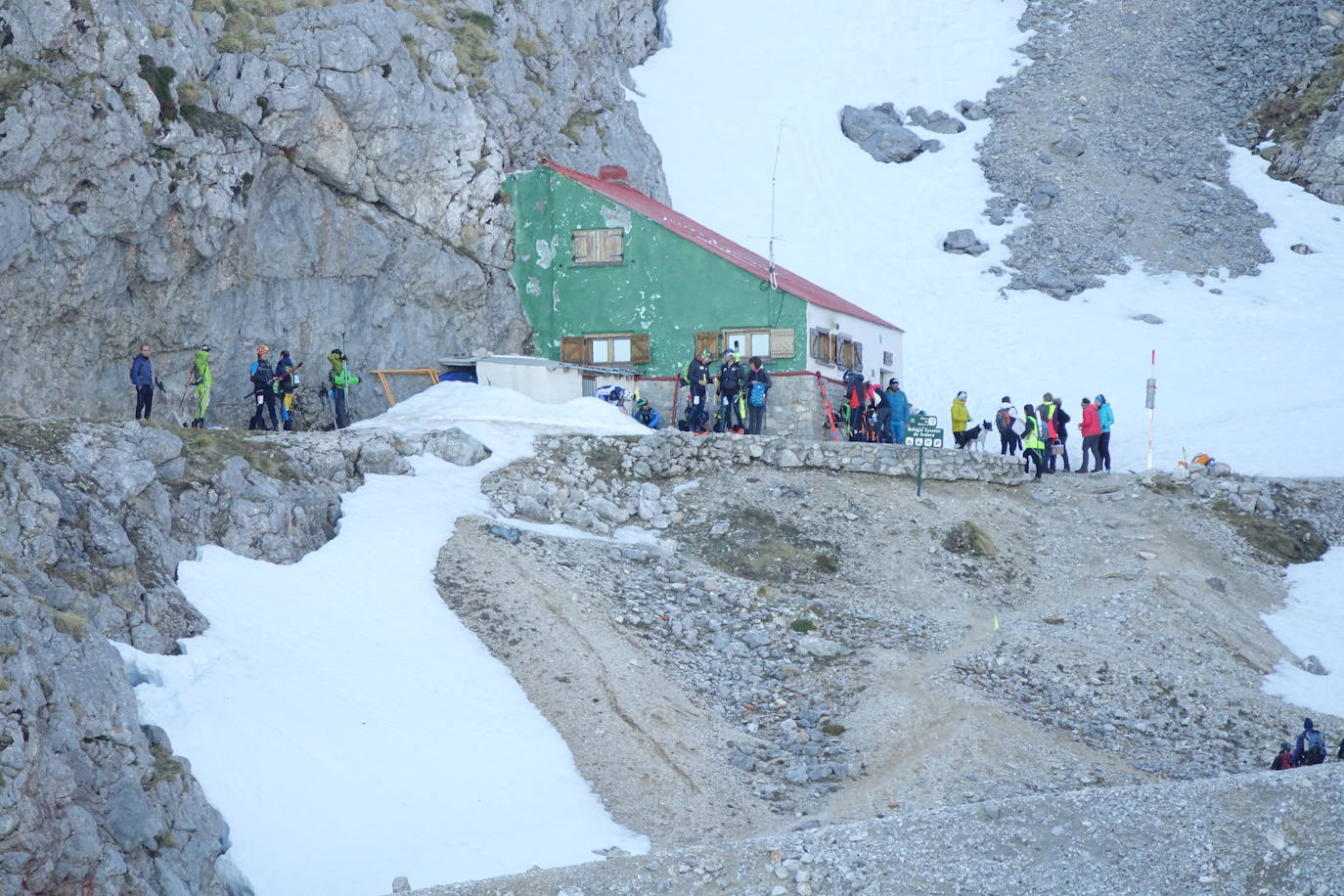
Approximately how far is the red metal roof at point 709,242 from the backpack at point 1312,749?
65.2 feet

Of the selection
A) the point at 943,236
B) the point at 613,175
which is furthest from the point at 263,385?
the point at 943,236

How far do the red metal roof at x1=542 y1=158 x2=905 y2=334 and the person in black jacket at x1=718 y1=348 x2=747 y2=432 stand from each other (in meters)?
4.43

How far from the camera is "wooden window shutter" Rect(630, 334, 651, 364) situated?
135ft

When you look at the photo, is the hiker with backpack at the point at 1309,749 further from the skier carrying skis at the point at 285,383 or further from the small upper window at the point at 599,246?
the small upper window at the point at 599,246

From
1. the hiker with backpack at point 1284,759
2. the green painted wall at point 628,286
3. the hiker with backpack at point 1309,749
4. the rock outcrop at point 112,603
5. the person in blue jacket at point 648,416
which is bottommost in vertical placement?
the hiker with backpack at point 1284,759

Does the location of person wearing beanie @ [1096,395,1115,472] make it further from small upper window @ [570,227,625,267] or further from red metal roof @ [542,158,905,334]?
small upper window @ [570,227,625,267]

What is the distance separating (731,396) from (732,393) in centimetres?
10

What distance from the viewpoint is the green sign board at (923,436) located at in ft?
112

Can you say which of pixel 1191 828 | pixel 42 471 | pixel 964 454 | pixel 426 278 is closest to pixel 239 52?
pixel 426 278

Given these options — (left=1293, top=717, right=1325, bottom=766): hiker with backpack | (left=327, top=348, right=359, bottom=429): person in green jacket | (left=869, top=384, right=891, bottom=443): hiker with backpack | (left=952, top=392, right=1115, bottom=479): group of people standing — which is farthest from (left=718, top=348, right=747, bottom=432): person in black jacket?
(left=1293, top=717, right=1325, bottom=766): hiker with backpack

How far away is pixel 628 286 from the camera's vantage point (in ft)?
137

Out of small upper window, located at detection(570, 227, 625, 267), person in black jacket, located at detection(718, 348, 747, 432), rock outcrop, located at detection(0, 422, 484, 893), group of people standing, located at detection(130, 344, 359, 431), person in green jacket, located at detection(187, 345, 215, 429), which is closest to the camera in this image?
rock outcrop, located at detection(0, 422, 484, 893)

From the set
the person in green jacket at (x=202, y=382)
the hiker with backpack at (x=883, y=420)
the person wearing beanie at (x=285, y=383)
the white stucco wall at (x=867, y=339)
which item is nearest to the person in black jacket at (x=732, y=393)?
the white stucco wall at (x=867, y=339)

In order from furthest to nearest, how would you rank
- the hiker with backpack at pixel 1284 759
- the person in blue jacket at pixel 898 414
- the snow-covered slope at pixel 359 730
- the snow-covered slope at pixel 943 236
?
the snow-covered slope at pixel 943 236, the person in blue jacket at pixel 898 414, the hiker with backpack at pixel 1284 759, the snow-covered slope at pixel 359 730
